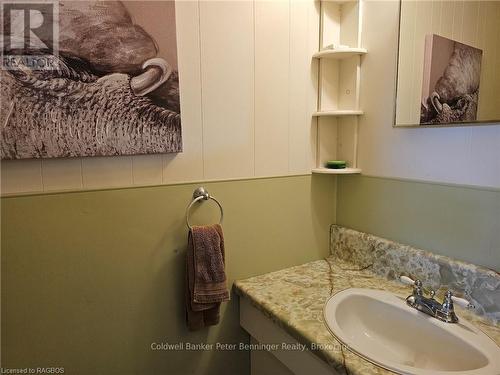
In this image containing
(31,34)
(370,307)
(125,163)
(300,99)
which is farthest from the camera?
(300,99)

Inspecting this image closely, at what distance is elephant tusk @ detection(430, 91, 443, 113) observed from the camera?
114 centimetres

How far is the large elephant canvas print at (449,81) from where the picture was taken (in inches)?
41.7

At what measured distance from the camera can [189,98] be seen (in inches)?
46.0

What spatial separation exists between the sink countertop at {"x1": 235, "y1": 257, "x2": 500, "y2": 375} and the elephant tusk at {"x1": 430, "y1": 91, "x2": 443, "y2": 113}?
67cm

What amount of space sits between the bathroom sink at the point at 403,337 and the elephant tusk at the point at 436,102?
2.23 ft

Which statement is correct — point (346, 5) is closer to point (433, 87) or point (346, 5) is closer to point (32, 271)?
point (433, 87)

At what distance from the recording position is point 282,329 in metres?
1.12

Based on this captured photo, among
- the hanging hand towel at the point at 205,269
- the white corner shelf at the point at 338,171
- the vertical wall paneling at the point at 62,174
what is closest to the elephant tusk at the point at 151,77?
Result: the vertical wall paneling at the point at 62,174

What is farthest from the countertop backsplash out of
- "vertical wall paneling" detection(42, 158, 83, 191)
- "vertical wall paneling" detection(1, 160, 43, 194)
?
"vertical wall paneling" detection(1, 160, 43, 194)

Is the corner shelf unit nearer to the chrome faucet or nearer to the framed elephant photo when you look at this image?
the framed elephant photo

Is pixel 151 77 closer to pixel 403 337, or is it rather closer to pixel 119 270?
pixel 119 270

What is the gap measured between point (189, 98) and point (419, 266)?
3.39 feet

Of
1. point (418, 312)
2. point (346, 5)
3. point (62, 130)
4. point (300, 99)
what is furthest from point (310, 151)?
point (62, 130)

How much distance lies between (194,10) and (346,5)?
0.69 m
